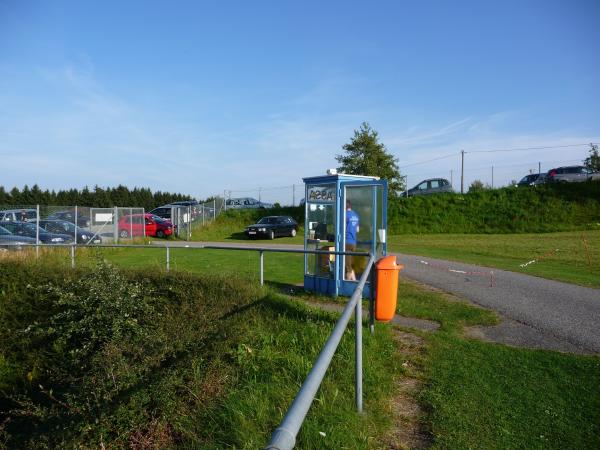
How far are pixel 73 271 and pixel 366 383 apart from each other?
816 cm

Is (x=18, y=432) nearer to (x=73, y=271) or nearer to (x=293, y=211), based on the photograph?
(x=73, y=271)

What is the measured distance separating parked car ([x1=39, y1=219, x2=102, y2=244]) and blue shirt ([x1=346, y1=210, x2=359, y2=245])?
621 inches

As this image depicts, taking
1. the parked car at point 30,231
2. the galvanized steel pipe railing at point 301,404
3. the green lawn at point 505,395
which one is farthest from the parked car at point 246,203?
the galvanized steel pipe railing at point 301,404

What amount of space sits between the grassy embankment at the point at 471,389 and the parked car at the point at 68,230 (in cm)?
1729

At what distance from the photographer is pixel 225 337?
740 cm

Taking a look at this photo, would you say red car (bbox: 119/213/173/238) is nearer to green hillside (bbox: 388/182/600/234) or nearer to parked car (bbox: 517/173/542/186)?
green hillside (bbox: 388/182/600/234)

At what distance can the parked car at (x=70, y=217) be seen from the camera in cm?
2458

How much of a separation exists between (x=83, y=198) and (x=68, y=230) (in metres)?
48.5

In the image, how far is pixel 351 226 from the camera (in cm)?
1106

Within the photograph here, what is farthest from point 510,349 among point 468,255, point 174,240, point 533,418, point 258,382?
point 174,240

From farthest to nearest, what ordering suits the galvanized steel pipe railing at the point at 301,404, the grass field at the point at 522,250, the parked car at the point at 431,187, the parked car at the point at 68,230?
the parked car at the point at 431,187
the parked car at the point at 68,230
the grass field at the point at 522,250
the galvanized steel pipe railing at the point at 301,404

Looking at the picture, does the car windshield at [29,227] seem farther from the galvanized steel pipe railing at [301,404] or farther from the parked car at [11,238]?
the galvanized steel pipe railing at [301,404]

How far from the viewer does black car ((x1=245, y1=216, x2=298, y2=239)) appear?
32.5 metres

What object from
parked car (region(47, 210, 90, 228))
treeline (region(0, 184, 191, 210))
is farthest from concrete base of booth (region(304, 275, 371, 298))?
treeline (region(0, 184, 191, 210))
